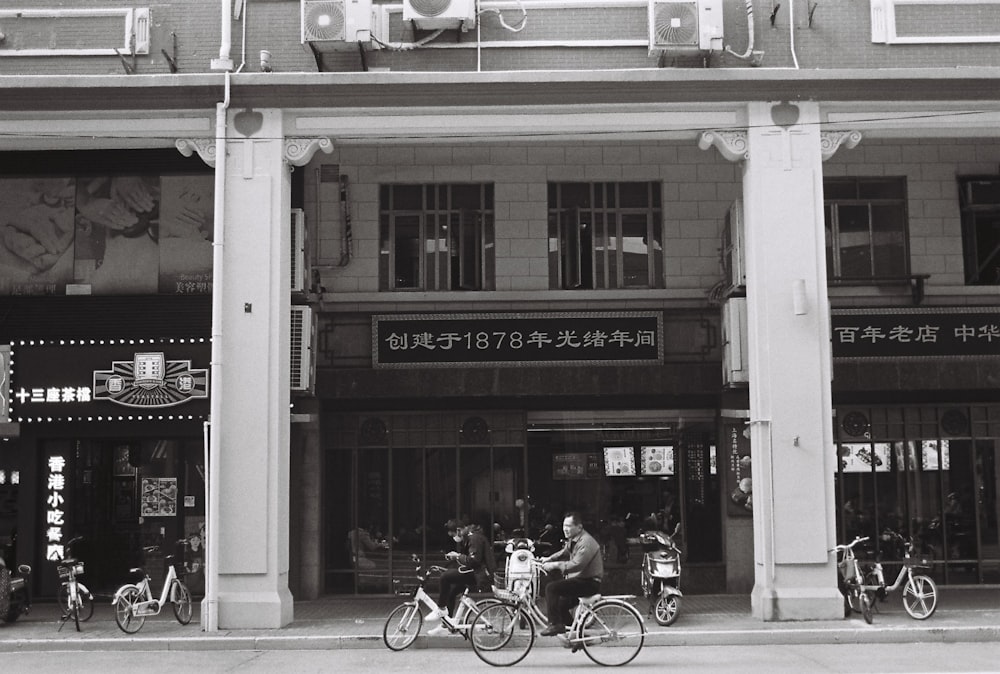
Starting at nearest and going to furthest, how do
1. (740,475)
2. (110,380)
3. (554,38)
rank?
(554,38)
(110,380)
(740,475)

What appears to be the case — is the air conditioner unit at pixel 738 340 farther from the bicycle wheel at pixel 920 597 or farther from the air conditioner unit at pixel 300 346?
the air conditioner unit at pixel 300 346

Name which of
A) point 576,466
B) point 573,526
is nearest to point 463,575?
point 573,526

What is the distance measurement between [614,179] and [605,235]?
97 centimetres

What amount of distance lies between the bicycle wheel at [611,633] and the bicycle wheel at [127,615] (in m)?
6.18

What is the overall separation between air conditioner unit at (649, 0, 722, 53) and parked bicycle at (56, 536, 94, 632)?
10.8 meters

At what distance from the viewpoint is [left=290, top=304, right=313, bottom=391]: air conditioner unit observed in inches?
626

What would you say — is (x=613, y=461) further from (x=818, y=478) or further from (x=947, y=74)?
(x=947, y=74)

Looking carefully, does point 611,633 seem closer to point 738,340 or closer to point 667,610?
point 667,610

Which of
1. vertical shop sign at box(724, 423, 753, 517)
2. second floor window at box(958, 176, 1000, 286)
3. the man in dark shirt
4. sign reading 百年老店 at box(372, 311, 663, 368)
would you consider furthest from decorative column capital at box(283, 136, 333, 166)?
second floor window at box(958, 176, 1000, 286)

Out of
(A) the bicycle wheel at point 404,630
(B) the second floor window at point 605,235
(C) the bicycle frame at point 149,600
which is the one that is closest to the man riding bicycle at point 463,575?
(A) the bicycle wheel at point 404,630

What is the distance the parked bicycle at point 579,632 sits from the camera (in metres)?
11.4

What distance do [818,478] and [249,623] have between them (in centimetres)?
776

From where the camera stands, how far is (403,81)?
14.5 m

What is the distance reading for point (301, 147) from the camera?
48.4 ft
